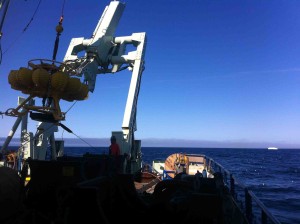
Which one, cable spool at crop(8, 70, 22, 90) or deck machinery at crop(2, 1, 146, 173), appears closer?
cable spool at crop(8, 70, 22, 90)

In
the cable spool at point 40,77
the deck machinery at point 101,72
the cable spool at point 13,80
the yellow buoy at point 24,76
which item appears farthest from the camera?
the deck machinery at point 101,72

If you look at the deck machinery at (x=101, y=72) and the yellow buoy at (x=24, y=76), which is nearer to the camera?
the yellow buoy at (x=24, y=76)

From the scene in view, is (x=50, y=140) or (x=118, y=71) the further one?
(x=118, y=71)

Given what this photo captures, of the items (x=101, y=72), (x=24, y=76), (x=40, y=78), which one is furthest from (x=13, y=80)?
(x=101, y=72)

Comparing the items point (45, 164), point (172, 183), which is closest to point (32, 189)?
point (45, 164)

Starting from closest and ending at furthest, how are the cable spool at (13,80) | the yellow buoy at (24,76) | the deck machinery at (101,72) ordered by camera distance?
1. the yellow buoy at (24,76)
2. the cable spool at (13,80)
3. the deck machinery at (101,72)

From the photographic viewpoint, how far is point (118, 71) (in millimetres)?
16766

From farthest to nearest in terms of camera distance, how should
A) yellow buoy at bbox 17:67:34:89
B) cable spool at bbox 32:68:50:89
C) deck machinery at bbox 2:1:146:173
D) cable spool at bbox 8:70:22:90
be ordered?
deck machinery at bbox 2:1:146:173
cable spool at bbox 8:70:22:90
yellow buoy at bbox 17:67:34:89
cable spool at bbox 32:68:50:89

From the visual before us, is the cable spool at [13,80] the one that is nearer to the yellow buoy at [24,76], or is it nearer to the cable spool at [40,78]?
the yellow buoy at [24,76]

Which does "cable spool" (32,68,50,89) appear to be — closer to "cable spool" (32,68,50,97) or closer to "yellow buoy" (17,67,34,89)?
"cable spool" (32,68,50,97)

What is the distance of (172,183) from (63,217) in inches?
114

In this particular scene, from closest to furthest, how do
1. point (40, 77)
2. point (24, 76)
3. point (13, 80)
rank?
point (40, 77)
point (24, 76)
point (13, 80)

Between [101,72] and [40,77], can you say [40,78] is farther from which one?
[101,72]

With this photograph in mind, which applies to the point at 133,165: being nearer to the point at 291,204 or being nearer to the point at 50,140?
the point at 50,140
